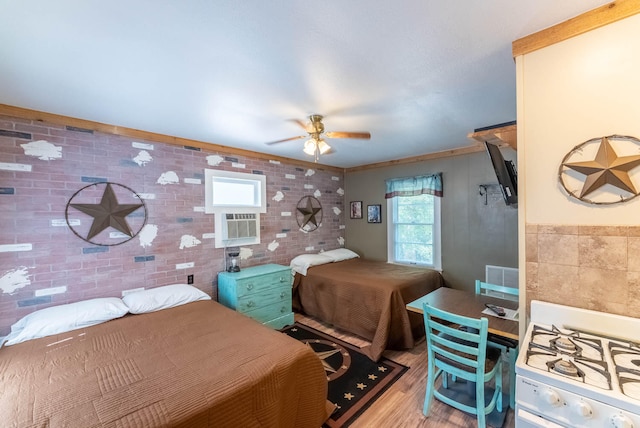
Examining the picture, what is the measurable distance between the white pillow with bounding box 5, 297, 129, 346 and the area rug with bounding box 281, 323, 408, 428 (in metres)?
1.90

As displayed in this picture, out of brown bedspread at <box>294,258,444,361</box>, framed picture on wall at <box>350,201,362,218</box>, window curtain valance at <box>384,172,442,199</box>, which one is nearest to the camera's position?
brown bedspread at <box>294,258,444,361</box>

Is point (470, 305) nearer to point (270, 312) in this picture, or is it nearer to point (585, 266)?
point (585, 266)

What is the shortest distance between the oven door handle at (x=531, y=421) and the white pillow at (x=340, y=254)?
329cm

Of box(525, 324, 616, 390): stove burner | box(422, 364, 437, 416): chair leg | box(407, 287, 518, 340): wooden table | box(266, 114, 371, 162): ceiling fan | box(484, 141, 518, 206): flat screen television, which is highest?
box(266, 114, 371, 162): ceiling fan

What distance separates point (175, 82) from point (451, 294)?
2.81m

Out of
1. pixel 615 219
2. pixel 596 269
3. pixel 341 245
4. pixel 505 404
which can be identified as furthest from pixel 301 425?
pixel 341 245

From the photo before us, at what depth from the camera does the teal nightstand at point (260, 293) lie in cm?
304

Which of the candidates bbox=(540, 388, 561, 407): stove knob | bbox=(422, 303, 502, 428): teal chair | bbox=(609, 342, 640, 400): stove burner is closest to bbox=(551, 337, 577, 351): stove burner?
bbox=(609, 342, 640, 400): stove burner

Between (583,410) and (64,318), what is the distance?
10.2ft

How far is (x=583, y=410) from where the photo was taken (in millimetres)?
887

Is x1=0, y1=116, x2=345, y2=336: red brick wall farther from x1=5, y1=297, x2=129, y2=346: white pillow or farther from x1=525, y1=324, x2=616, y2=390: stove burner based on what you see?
x1=525, y1=324, x2=616, y2=390: stove burner

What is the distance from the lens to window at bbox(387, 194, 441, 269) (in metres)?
3.93

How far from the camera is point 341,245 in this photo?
16.6 ft

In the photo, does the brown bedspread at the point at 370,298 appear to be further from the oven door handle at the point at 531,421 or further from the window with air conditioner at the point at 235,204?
the oven door handle at the point at 531,421
